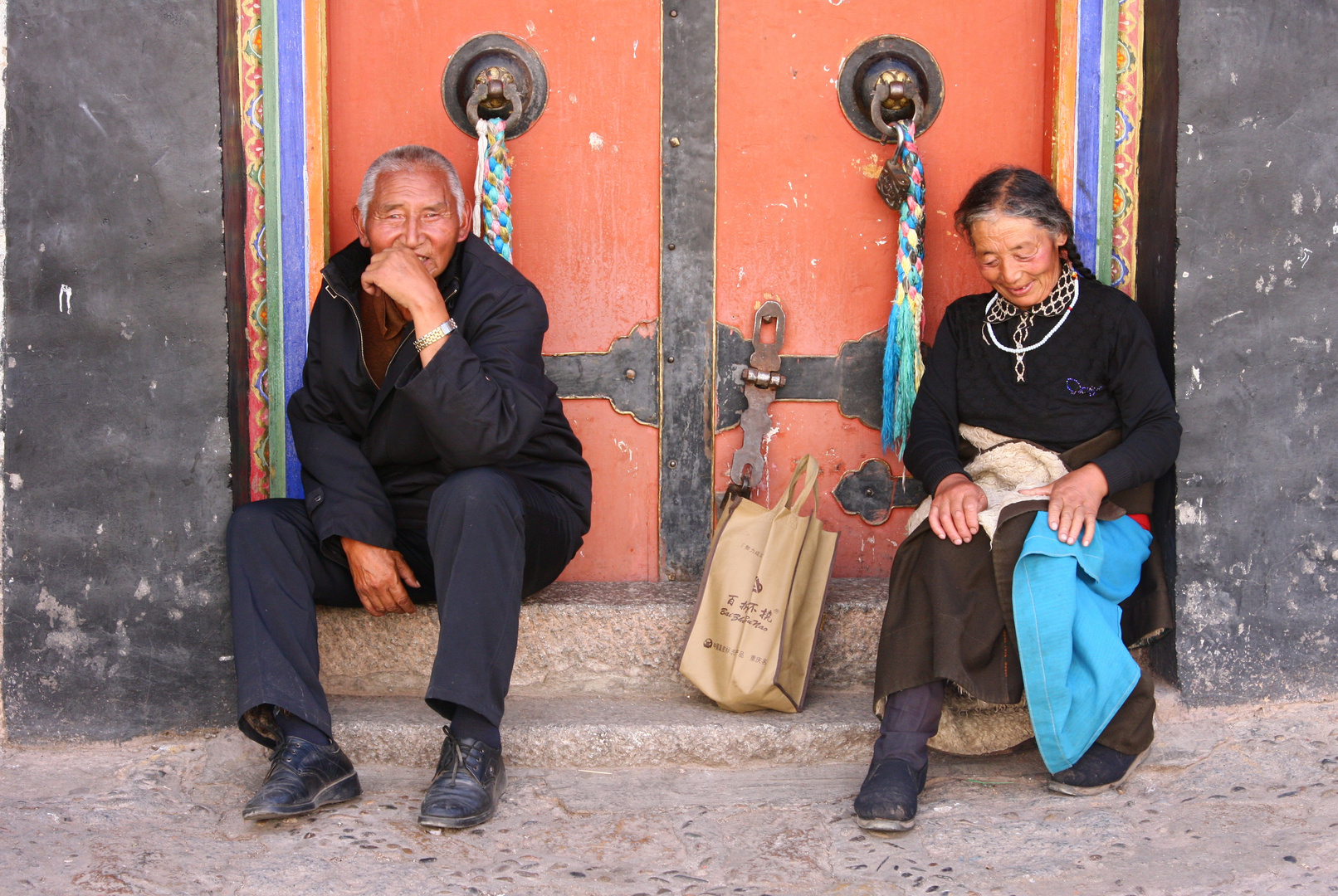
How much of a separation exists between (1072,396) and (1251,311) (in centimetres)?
52

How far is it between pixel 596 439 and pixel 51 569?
4.50 ft

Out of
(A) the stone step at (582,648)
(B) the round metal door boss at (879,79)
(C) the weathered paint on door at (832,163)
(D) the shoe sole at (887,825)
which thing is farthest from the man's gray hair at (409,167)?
(D) the shoe sole at (887,825)

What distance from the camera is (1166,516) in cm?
269

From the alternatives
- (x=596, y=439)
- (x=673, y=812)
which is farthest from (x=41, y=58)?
(x=673, y=812)

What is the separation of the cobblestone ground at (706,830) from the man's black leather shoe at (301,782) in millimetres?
44

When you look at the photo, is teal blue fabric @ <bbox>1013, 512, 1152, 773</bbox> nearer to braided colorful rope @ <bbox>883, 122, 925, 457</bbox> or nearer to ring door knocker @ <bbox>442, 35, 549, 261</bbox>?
braided colorful rope @ <bbox>883, 122, 925, 457</bbox>

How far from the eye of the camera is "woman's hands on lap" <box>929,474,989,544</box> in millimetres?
2381

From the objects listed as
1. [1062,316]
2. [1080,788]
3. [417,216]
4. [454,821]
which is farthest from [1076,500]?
[417,216]

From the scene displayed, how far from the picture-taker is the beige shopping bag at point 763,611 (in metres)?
2.57

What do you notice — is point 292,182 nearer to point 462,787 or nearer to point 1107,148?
point 462,787

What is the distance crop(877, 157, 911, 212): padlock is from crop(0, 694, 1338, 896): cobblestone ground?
4.79ft

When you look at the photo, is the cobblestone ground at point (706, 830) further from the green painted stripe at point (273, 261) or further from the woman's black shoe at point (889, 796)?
the green painted stripe at point (273, 261)

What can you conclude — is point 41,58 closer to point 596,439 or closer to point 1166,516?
point 596,439

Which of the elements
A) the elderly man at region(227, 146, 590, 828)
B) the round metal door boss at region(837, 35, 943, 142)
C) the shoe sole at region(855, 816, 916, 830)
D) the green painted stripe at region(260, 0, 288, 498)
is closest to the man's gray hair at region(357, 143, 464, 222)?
the elderly man at region(227, 146, 590, 828)
